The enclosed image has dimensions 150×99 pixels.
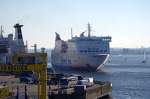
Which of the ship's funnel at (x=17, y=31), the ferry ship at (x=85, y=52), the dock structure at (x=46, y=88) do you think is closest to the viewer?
the dock structure at (x=46, y=88)

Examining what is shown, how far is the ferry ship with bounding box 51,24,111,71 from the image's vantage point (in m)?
105

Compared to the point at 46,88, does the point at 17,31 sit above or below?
above

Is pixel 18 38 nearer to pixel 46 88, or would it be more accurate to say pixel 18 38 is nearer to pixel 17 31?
pixel 17 31

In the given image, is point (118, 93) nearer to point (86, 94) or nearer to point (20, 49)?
point (86, 94)

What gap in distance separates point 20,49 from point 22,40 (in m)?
5.06

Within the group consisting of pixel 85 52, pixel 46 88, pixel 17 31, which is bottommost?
pixel 46 88

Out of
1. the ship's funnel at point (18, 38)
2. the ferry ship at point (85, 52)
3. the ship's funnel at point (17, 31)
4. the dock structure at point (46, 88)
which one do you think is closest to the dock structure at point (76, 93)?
the dock structure at point (46, 88)

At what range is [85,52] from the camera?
10712cm

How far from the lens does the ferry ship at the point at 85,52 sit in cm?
10512

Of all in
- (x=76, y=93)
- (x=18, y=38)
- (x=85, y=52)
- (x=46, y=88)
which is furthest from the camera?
(x=85, y=52)

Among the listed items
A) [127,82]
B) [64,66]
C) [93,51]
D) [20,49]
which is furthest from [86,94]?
[64,66]

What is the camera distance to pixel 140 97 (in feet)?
186

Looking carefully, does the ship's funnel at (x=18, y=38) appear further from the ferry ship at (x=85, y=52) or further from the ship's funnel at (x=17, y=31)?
the ferry ship at (x=85, y=52)

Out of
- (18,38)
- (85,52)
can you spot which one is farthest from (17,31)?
(85,52)
